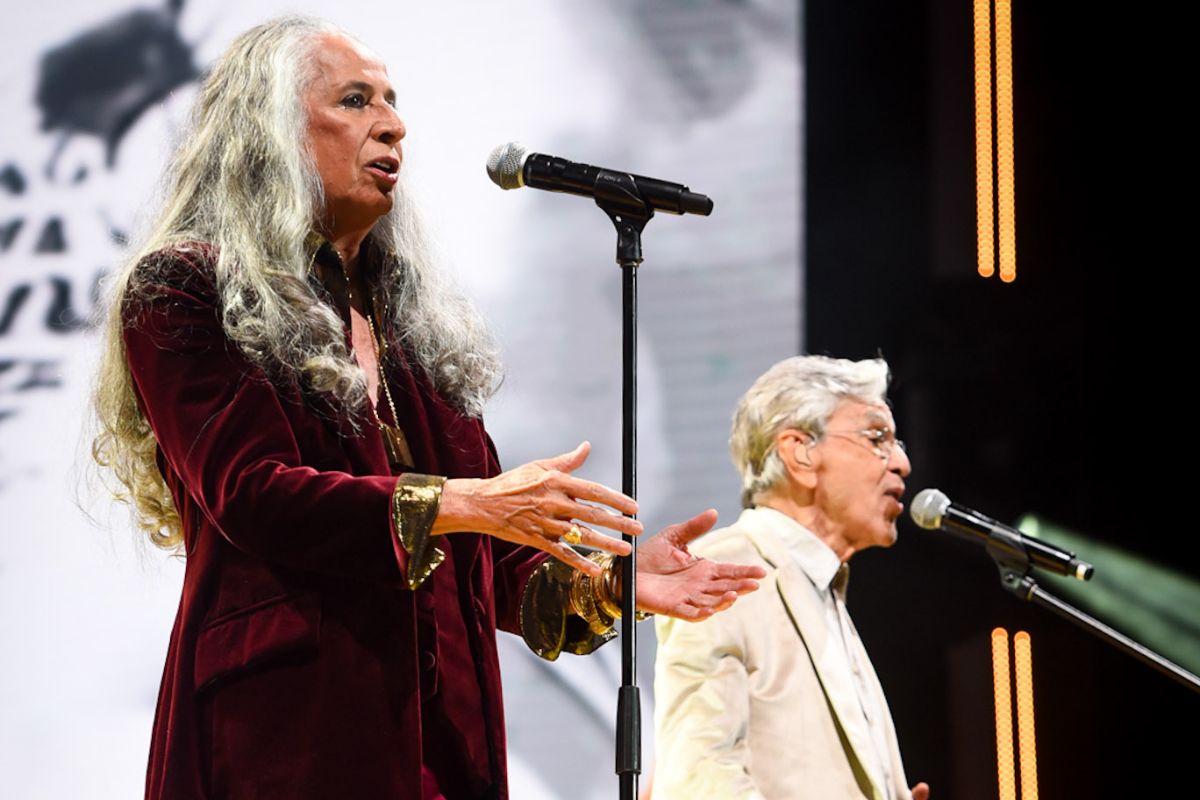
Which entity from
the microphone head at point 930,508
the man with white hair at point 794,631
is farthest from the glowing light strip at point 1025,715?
the microphone head at point 930,508

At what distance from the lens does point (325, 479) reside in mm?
1603

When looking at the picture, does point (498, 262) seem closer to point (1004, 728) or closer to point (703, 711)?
point (703, 711)

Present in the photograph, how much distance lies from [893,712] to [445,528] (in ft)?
8.84

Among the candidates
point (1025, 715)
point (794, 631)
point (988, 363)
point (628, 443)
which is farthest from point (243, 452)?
point (1025, 715)

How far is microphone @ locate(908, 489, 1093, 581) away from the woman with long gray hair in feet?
4.67

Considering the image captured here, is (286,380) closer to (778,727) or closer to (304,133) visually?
(304,133)

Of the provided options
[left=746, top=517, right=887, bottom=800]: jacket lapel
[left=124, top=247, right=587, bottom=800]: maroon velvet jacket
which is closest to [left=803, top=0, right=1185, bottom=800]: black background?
[left=746, top=517, right=887, bottom=800]: jacket lapel

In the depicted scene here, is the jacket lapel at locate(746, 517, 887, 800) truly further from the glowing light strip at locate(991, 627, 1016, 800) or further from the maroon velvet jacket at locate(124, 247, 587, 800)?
the maroon velvet jacket at locate(124, 247, 587, 800)

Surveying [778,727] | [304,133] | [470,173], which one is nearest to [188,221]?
[304,133]

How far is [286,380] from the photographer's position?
174 centimetres

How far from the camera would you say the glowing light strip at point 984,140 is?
4078mm

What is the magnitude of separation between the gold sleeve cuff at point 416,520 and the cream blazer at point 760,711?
145 cm

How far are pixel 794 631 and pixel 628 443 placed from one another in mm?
1614

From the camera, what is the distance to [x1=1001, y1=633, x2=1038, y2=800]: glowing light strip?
13.0 ft
